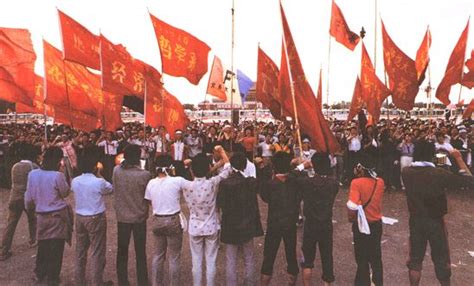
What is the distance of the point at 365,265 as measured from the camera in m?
4.63

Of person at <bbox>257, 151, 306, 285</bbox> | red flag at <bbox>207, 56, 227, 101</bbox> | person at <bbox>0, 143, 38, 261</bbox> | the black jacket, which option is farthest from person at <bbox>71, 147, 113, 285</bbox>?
red flag at <bbox>207, 56, 227, 101</bbox>

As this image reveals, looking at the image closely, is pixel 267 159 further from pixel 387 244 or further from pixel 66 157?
pixel 66 157

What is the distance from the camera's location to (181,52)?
30.6ft

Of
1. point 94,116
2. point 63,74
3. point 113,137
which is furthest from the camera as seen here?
point 113,137

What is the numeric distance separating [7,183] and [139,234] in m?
8.99

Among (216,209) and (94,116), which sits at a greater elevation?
(94,116)

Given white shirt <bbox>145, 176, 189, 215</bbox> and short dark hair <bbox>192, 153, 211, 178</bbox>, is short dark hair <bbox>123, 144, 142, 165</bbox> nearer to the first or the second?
white shirt <bbox>145, 176, 189, 215</bbox>

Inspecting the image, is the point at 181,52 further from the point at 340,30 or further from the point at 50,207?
the point at 340,30

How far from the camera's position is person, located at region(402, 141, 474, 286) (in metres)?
4.41

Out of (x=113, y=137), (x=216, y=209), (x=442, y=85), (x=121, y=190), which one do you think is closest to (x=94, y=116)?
(x=113, y=137)

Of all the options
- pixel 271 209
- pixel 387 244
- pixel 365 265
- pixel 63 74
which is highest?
pixel 63 74

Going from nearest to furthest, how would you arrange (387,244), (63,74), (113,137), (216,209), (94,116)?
(216,209), (387,244), (63,74), (94,116), (113,137)

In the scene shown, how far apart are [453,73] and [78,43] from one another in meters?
10.9

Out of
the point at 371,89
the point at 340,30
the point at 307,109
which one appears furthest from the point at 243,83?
the point at 307,109
